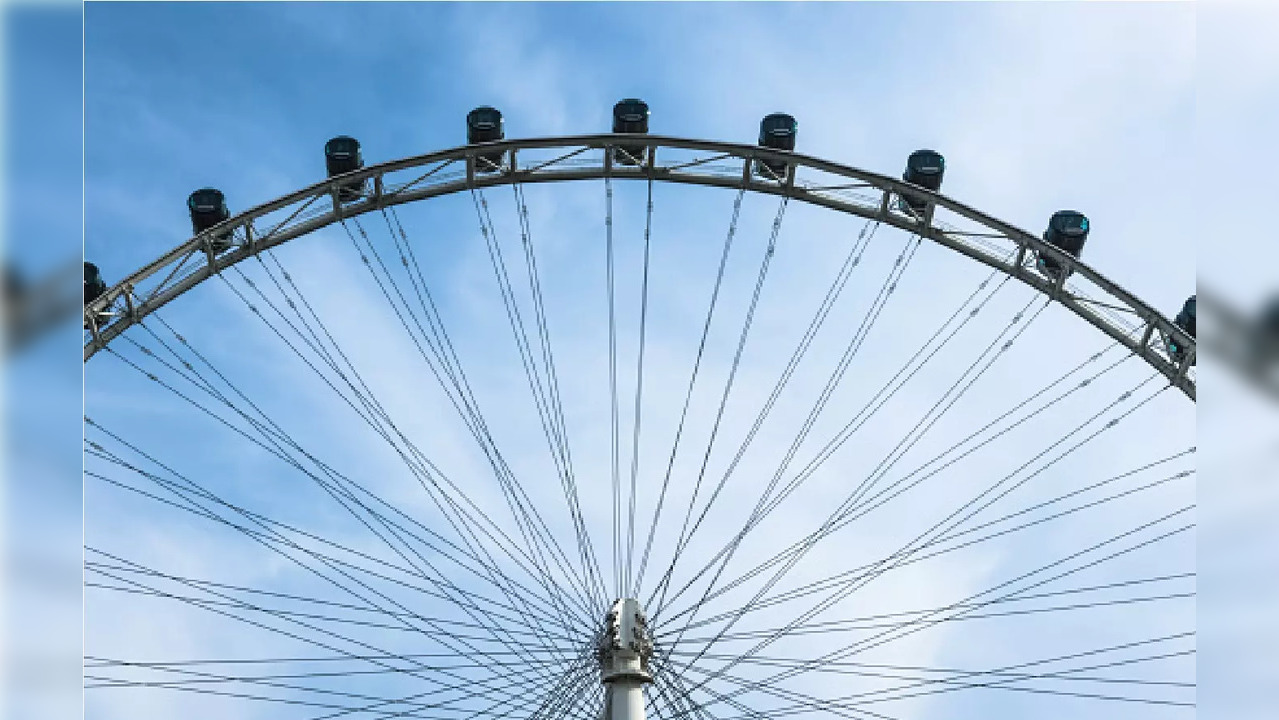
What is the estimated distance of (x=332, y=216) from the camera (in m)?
26.9

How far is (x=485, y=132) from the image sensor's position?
87.3ft

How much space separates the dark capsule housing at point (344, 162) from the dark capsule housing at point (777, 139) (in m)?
8.16

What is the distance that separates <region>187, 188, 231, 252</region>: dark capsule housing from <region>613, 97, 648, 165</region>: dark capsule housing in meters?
8.08

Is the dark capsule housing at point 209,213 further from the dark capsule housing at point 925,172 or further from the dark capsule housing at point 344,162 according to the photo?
the dark capsule housing at point 925,172

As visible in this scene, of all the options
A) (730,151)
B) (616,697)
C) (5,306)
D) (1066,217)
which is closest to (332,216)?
(730,151)

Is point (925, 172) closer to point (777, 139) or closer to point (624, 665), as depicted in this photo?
point (777, 139)

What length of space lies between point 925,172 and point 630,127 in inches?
236

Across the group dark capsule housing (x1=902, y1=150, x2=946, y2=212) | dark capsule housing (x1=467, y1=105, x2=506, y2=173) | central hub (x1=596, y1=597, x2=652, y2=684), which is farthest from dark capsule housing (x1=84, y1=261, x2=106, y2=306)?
dark capsule housing (x1=902, y1=150, x2=946, y2=212)

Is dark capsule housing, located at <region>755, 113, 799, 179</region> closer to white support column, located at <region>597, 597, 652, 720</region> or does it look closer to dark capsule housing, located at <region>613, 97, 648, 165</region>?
dark capsule housing, located at <region>613, 97, 648, 165</region>

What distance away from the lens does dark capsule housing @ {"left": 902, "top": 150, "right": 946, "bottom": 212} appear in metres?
26.3

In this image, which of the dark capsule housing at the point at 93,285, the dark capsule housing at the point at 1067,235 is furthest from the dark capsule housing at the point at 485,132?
the dark capsule housing at the point at 1067,235

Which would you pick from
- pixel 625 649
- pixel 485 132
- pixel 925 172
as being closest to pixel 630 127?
pixel 485 132

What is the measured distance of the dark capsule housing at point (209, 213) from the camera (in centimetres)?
2672

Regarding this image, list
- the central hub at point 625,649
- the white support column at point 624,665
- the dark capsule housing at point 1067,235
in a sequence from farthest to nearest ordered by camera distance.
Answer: the dark capsule housing at point 1067,235, the central hub at point 625,649, the white support column at point 624,665
